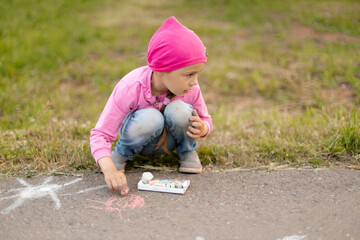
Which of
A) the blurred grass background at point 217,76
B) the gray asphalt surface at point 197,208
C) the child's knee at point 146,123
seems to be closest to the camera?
the gray asphalt surface at point 197,208

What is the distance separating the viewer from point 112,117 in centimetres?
239

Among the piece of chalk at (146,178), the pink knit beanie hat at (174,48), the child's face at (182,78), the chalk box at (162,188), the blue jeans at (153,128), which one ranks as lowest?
the chalk box at (162,188)

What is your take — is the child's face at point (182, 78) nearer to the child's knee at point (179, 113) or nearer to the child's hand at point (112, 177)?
the child's knee at point (179, 113)

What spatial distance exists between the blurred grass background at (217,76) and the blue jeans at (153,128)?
222 millimetres

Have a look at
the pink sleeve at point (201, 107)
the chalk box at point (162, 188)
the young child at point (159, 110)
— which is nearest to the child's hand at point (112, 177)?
the young child at point (159, 110)

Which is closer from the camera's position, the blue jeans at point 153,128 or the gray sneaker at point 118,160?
the blue jeans at point 153,128

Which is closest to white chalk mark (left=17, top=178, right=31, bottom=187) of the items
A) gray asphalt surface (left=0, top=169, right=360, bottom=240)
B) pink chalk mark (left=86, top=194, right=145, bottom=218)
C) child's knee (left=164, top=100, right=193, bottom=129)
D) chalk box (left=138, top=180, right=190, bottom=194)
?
gray asphalt surface (left=0, top=169, right=360, bottom=240)

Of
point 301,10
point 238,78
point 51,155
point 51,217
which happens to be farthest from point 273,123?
point 301,10

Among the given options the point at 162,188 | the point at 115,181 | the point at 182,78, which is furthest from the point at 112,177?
the point at 182,78

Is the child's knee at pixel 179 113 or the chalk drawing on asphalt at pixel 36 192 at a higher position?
the child's knee at pixel 179 113

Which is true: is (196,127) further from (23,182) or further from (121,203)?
(23,182)

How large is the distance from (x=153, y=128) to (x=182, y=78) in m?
0.37

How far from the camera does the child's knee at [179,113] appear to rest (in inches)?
97.0

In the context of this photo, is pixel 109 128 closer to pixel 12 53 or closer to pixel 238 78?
pixel 238 78
